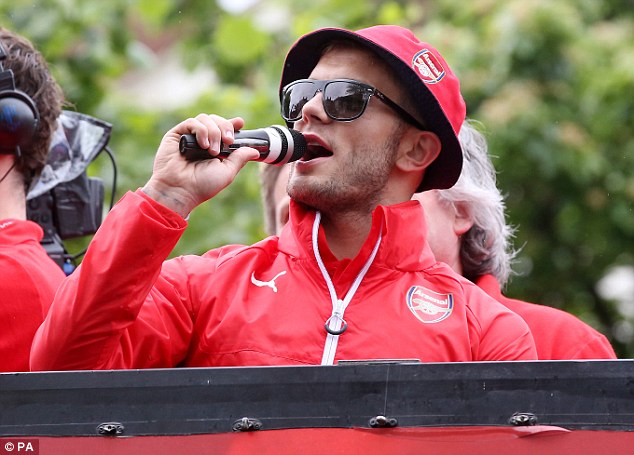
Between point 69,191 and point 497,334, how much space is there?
5.93ft

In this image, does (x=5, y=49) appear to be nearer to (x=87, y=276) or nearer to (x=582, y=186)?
(x=87, y=276)

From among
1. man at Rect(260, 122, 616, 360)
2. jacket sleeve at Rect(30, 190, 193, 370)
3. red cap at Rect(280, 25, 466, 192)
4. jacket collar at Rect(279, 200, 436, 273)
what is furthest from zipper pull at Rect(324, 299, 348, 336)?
man at Rect(260, 122, 616, 360)

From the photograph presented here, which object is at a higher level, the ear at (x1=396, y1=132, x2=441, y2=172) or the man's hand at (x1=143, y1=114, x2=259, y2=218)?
the ear at (x1=396, y1=132, x2=441, y2=172)

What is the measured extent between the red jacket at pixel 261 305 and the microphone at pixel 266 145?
16 centimetres

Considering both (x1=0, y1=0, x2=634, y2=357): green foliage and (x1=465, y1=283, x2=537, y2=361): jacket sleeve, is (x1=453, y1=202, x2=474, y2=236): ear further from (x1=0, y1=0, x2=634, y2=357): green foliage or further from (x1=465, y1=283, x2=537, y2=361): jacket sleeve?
(x1=0, y1=0, x2=634, y2=357): green foliage

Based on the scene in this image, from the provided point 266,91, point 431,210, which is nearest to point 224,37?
point 266,91

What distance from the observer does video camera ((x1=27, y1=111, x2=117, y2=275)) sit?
386cm

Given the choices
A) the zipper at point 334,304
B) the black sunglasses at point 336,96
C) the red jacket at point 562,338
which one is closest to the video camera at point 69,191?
the black sunglasses at point 336,96

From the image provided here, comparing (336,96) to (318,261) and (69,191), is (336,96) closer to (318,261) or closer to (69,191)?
(318,261)

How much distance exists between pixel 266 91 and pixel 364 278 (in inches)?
180

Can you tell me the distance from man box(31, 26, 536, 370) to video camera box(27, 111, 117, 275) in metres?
1.00

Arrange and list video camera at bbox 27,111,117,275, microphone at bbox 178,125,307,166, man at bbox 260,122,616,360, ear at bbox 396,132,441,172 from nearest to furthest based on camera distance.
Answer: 1. microphone at bbox 178,125,307,166
2. ear at bbox 396,132,441,172
3. video camera at bbox 27,111,117,275
4. man at bbox 260,122,616,360

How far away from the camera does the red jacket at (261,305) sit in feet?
8.08

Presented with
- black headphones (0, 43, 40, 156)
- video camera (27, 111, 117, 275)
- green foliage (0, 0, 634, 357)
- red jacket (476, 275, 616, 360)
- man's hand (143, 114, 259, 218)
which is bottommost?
man's hand (143, 114, 259, 218)
